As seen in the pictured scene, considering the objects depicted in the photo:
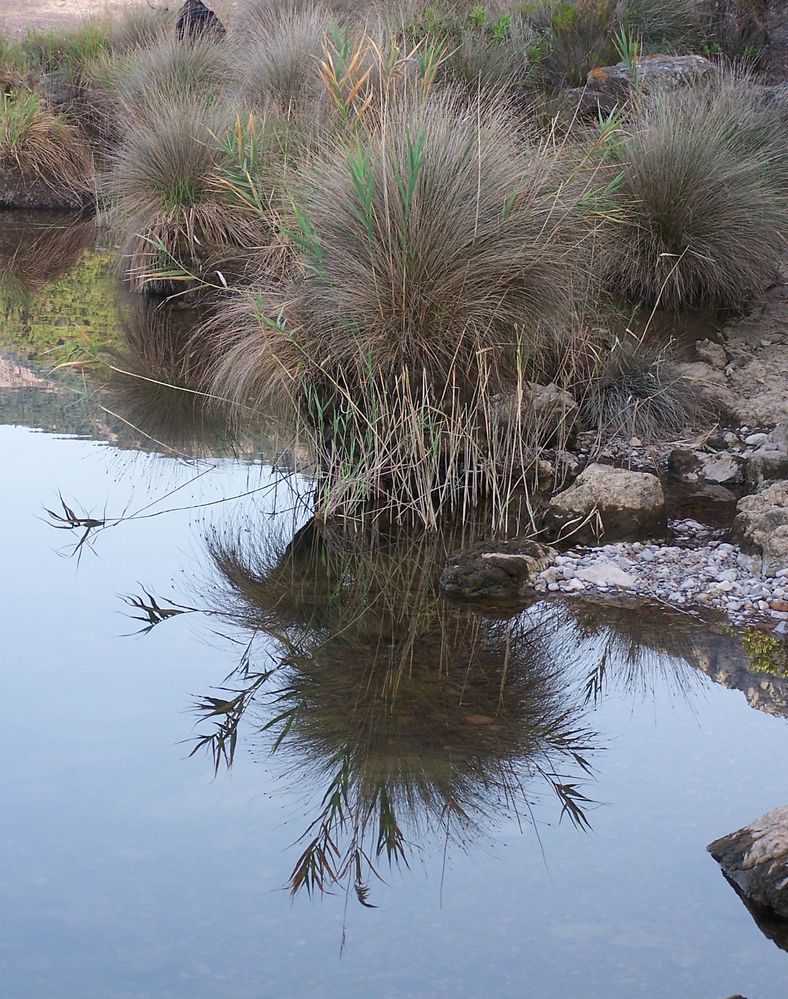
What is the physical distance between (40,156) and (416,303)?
9.32 m

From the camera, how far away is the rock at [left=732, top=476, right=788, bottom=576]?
4.51 m

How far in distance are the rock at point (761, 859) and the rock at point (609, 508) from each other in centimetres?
214

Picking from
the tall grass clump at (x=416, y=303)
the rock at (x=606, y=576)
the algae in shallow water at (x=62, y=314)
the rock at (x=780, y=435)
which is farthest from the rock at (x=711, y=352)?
the algae in shallow water at (x=62, y=314)

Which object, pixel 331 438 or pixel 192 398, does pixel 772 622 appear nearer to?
pixel 331 438

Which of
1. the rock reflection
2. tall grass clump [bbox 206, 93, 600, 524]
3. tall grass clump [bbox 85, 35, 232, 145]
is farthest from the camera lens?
tall grass clump [bbox 85, 35, 232, 145]

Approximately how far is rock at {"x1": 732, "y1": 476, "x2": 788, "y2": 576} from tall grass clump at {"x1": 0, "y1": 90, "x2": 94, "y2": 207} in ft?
32.4

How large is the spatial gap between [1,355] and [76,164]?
6079mm

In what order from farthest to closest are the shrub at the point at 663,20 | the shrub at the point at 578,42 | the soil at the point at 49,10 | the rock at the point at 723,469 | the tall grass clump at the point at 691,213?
the soil at the point at 49,10, the shrub at the point at 663,20, the shrub at the point at 578,42, the tall grass clump at the point at 691,213, the rock at the point at 723,469

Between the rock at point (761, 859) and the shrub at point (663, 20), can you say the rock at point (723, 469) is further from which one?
the shrub at point (663, 20)

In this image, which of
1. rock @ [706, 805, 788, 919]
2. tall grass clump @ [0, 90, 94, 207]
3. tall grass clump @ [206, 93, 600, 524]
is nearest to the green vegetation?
tall grass clump @ [206, 93, 600, 524]

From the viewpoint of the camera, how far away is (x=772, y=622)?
4.21 meters

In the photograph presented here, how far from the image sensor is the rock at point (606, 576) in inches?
178

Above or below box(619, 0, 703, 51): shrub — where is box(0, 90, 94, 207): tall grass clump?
above

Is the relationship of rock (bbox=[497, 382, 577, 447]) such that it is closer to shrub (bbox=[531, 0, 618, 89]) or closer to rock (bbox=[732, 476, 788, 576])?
rock (bbox=[732, 476, 788, 576])
